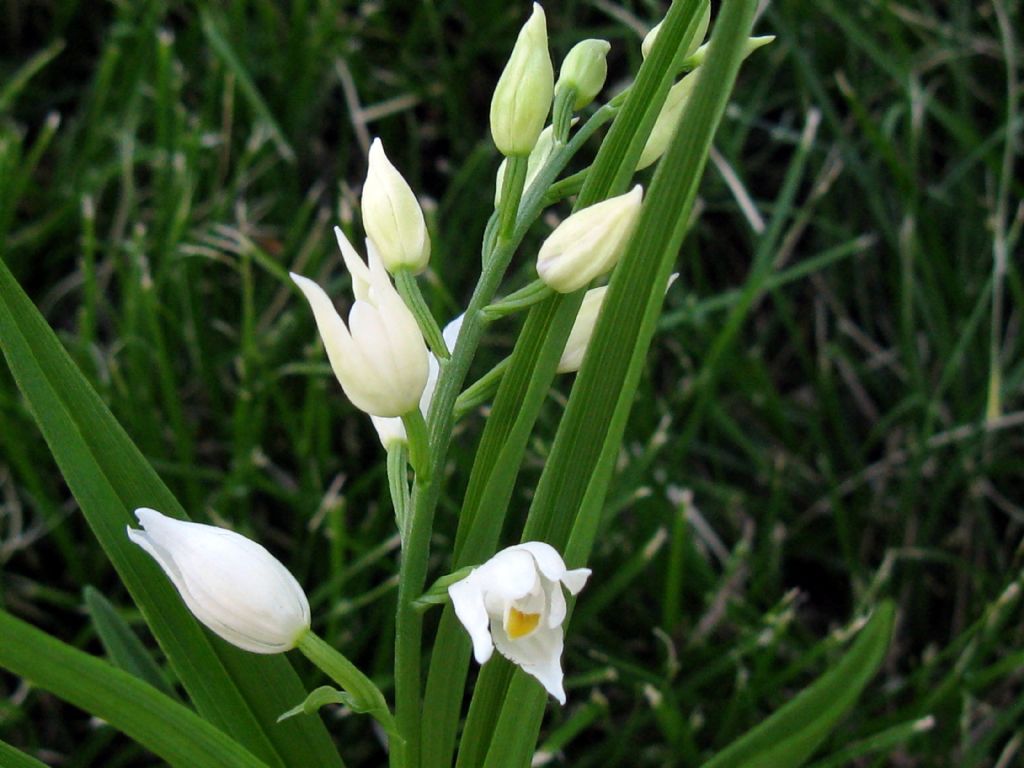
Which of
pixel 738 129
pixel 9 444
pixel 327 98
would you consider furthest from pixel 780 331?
pixel 9 444

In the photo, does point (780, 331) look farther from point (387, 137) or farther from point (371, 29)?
point (371, 29)

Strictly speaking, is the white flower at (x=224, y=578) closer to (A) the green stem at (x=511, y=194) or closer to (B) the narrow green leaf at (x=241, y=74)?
(A) the green stem at (x=511, y=194)

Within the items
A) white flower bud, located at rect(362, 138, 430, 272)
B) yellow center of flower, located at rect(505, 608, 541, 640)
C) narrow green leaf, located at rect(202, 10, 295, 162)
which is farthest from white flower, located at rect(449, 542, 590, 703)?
narrow green leaf, located at rect(202, 10, 295, 162)

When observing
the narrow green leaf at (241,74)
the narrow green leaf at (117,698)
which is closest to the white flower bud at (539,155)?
the narrow green leaf at (117,698)

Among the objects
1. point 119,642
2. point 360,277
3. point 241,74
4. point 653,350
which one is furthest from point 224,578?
point 241,74

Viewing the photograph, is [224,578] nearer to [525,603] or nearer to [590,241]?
[525,603]
